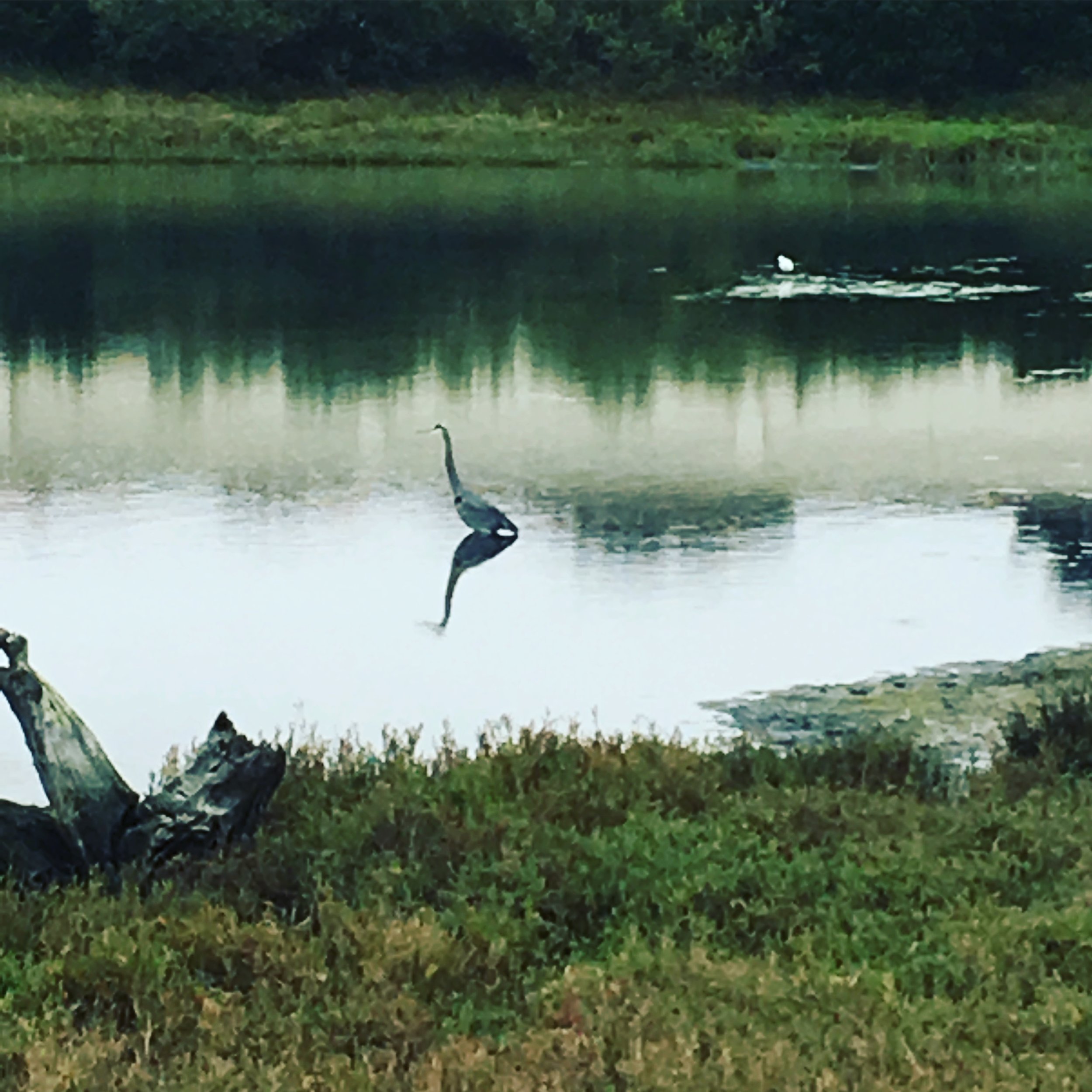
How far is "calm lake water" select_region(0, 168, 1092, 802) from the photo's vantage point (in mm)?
13633

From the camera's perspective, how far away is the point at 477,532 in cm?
1761

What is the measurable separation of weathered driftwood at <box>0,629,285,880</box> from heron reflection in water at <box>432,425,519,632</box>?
7779mm

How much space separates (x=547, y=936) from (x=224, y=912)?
103 centimetres

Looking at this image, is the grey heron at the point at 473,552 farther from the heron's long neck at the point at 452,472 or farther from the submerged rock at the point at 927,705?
the submerged rock at the point at 927,705

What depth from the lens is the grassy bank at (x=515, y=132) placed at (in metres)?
68.0

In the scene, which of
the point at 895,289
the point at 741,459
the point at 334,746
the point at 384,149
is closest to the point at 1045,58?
the point at 384,149

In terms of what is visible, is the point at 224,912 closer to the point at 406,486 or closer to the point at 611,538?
the point at 611,538

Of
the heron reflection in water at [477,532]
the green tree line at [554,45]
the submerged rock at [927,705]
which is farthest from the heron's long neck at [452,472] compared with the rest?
the green tree line at [554,45]

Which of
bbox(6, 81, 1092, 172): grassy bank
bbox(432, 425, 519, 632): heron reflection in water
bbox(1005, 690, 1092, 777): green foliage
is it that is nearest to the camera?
bbox(1005, 690, 1092, 777): green foliage

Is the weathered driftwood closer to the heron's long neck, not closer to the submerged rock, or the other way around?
the submerged rock

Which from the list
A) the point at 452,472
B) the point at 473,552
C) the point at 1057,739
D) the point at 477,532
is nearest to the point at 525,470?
the point at 477,532

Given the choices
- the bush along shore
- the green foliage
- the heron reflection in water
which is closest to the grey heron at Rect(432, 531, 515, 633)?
the heron reflection in water

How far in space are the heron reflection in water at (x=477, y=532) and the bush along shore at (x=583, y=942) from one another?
23.6 ft

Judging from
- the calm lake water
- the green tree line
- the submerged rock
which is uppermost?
the green tree line
